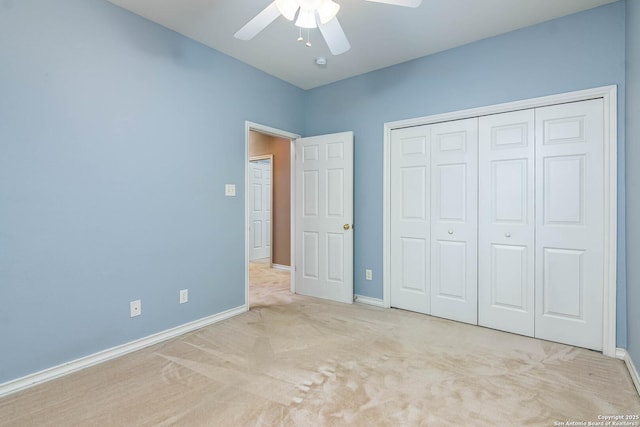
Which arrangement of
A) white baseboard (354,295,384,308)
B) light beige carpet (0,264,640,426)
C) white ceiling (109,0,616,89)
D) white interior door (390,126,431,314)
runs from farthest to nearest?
white baseboard (354,295,384,308), white interior door (390,126,431,314), white ceiling (109,0,616,89), light beige carpet (0,264,640,426)

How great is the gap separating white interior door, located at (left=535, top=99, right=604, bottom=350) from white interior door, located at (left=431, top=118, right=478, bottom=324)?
1.65ft

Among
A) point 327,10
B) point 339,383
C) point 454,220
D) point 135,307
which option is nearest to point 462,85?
point 454,220

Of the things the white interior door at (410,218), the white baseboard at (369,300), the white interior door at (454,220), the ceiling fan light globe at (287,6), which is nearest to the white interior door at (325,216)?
the white baseboard at (369,300)

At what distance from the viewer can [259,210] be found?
21.9ft

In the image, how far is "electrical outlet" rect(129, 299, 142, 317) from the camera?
2491 mm

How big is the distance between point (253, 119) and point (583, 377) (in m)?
3.47

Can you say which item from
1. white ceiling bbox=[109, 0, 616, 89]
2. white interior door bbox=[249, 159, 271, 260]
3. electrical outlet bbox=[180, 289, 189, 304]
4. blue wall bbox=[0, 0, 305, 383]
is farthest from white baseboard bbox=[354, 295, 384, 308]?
white interior door bbox=[249, 159, 271, 260]

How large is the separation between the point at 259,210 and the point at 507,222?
486 centimetres

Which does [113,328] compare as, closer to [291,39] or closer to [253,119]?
[253,119]

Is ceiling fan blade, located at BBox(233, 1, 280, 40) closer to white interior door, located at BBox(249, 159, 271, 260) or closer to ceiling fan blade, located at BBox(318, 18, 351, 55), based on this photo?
ceiling fan blade, located at BBox(318, 18, 351, 55)

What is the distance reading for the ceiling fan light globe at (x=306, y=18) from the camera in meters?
1.82

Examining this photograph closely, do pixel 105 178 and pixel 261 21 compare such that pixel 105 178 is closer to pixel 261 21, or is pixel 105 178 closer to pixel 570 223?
pixel 261 21

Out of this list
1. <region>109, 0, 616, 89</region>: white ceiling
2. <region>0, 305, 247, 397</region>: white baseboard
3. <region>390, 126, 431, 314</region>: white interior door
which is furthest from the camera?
<region>390, 126, 431, 314</region>: white interior door

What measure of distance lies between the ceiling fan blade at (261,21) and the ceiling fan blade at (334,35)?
0.89ft
